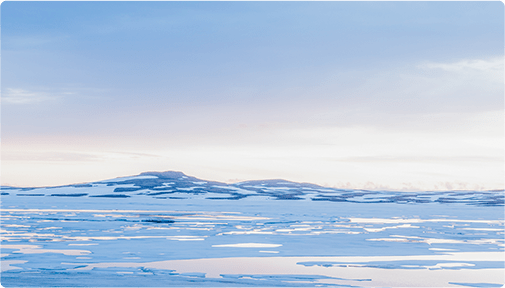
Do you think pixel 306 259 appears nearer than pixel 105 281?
No

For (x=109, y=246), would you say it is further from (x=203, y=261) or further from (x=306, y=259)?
(x=306, y=259)

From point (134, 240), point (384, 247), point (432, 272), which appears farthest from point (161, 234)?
point (432, 272)

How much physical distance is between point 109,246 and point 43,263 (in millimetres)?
3213

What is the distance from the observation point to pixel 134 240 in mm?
16594

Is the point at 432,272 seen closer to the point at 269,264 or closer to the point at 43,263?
the point at 269,264

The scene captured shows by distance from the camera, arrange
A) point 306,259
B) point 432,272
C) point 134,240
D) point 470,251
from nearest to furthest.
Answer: point 432,272
point 306,259
point 470,251
point 134,240

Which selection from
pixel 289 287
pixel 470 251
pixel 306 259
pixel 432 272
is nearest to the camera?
pixel 289 287

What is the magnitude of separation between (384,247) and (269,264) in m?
4.77

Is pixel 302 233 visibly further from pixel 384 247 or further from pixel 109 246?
pixel 109 246

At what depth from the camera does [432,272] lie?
11.0 metres

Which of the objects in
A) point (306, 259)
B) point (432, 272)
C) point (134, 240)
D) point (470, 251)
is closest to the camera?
point (432, 272)

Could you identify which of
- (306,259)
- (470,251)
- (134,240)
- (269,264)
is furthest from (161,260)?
(470,251)

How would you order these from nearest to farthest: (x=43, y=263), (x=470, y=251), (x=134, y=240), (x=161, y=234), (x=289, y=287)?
(x=289, y=287)
(x=43, y=263)
(x=470, y=251)
(x=134, y=240)
(x=161, y=234)

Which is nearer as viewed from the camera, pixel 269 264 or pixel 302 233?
pixel 269 264
